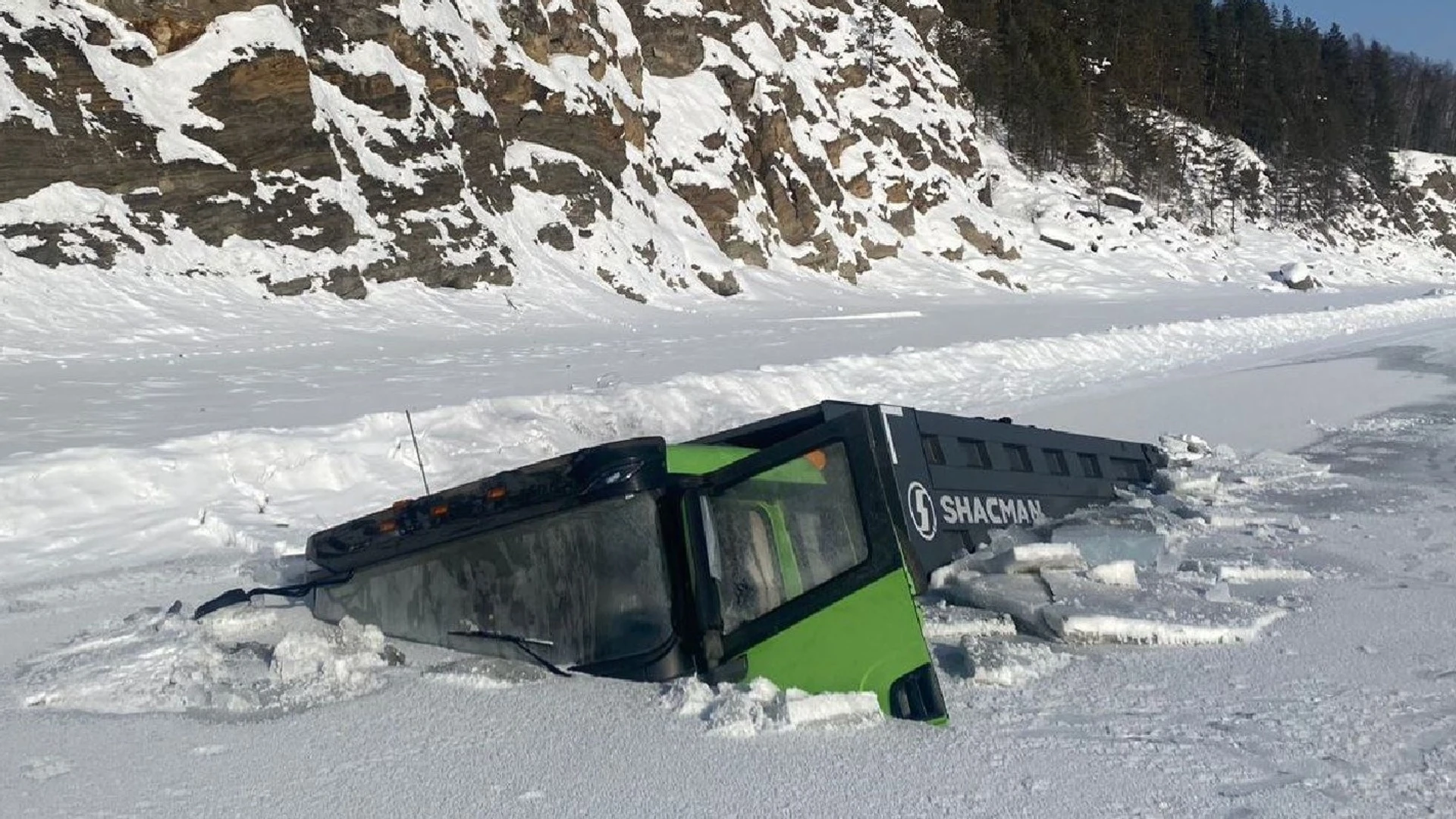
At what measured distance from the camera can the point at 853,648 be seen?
421cm

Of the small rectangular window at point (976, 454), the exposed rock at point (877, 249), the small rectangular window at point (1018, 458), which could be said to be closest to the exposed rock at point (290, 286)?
the small rectangular window at point (1018, 458)

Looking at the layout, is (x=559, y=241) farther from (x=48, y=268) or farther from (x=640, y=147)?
(x=48, y=268)

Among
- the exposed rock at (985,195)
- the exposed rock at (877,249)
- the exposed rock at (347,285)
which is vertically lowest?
the exposed rock at (347,285)

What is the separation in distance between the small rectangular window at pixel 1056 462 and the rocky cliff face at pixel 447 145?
1683cm

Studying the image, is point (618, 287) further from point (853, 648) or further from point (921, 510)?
point (853, 648)

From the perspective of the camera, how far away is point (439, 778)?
3.73 m

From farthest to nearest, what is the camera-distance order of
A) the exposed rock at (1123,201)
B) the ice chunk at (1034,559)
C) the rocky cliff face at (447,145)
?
the exposed rock at (1123,201) → the rocky cliff face at (447,145) → the ice chunk at (1034,559)

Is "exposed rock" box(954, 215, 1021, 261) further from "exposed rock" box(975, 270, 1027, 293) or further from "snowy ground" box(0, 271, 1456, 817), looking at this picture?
"snowy ground" box(0, 271, 1456, 817)

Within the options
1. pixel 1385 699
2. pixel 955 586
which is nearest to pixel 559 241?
pixel 955 586

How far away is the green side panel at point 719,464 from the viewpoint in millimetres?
4250

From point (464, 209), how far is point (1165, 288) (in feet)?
122

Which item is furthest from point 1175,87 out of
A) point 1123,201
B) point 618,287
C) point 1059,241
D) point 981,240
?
point 618,287

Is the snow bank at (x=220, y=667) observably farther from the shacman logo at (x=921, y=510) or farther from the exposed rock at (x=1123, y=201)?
the exposed rock at (x=1123, y=201)

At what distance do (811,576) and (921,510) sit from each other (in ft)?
10.6
